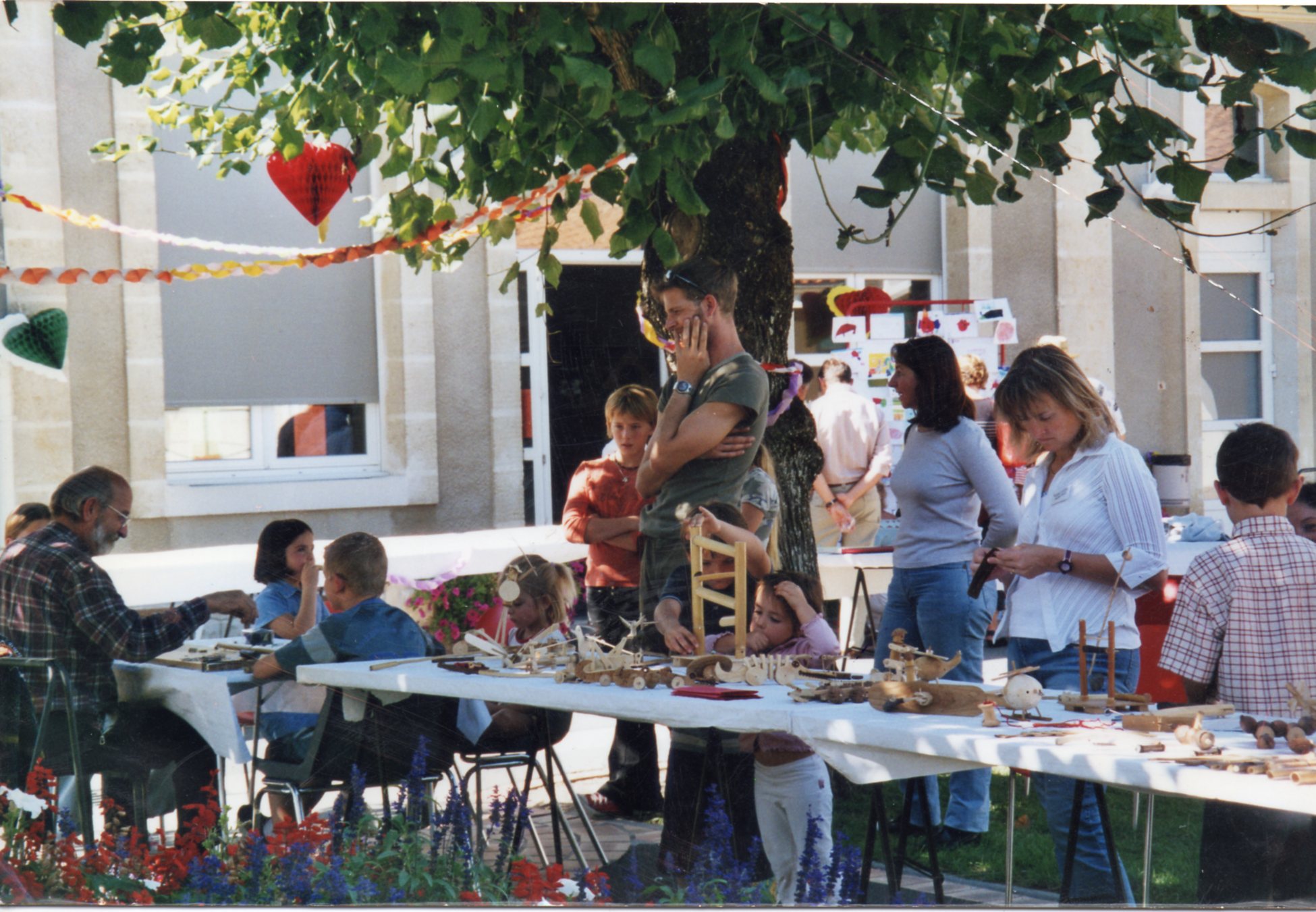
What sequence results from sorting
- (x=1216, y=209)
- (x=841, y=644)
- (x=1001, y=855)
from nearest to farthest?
(x=1216, y=209), (x=1001, y=855), (x=841, y=644)

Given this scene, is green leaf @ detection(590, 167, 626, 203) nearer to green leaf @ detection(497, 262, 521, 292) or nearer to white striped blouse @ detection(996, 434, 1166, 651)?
green leaf @ detection(497, 262, 521, 292)

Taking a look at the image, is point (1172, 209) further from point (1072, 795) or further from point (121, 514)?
point (121, 514)

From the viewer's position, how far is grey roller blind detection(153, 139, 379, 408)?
4.01 m

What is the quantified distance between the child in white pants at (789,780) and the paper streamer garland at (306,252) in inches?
54.8

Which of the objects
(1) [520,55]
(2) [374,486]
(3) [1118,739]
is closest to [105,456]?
(2) [374,486]

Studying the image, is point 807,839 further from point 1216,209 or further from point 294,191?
point 294,191

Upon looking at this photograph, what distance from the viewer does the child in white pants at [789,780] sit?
345 centimetres

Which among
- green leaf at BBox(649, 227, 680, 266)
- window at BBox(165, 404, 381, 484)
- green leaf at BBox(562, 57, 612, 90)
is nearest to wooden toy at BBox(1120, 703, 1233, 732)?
green leaf at BBox(562, 57, 612, 90)

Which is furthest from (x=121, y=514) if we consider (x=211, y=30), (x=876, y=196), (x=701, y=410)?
(x=876, y=196)

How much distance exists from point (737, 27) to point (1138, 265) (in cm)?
183

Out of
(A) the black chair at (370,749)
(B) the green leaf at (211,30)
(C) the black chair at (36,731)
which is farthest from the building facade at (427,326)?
(A) the black chair at (370,749)

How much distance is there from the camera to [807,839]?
3.17 m

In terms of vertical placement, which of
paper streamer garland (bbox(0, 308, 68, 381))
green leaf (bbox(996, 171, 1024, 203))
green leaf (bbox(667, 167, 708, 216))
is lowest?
paper streamer garland (bbox(0, 308, 68, 381))

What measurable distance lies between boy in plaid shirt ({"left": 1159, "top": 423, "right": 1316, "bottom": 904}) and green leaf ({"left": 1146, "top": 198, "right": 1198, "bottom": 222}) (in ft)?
2.15
